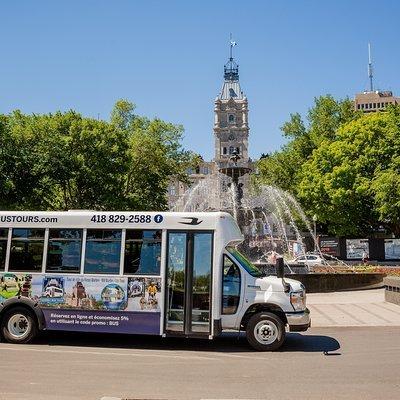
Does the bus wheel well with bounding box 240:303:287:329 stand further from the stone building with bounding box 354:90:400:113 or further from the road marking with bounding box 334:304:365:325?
the stone building with bounding box 354:90:400:113

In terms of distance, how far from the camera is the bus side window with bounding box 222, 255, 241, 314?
412 inches

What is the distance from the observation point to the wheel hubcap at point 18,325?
11.2 m

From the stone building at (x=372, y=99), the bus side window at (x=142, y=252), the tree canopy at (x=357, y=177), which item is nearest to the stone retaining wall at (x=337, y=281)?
the bus side window at (x=142, y=252)

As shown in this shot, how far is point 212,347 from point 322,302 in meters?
8.93

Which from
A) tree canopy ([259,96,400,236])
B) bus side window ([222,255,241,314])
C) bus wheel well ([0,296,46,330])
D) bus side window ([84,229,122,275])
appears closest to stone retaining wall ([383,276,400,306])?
bus side window ([222,255,241,314])

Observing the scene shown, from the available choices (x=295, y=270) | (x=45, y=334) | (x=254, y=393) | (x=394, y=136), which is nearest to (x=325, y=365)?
(x=254, y=393)

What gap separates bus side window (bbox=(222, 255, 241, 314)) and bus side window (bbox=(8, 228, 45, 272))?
4.10 meters

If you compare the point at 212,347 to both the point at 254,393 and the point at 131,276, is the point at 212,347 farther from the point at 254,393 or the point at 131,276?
the point at 254,393

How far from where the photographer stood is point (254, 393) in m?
7.13

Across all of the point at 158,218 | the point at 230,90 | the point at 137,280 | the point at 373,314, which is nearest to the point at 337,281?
the point at 373,314

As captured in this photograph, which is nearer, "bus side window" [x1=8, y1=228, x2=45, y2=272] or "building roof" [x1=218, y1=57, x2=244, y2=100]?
"bus side window" [x1=8, y1=228, x2=45, y2=272]

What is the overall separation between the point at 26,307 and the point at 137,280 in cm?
263

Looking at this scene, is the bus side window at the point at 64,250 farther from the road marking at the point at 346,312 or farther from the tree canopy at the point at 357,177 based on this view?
the tree canopy at the point at 357,177

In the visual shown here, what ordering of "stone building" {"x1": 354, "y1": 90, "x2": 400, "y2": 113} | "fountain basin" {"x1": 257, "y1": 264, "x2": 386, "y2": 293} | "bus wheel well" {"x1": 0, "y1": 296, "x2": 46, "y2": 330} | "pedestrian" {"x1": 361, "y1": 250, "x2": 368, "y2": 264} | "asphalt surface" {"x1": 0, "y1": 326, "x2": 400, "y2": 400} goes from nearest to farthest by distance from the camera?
"asphalt surface" {"x1": 0, "y1": 326, "x2": 400, "y2": 400} < "bus wheel well" {"x1": 0, "y1": 296, "x2": 46, "y2": 330} < "fountain basin" {"x1": 257, "y1": 264, "x2": 386, "y2": 293} < "pedestrian" {"x1": 361, "y1": 250, "x2": 368, "y2": 264} < "stone building" {"x1": 354, "y1": 90, "x2": 400, "y2": 113}
